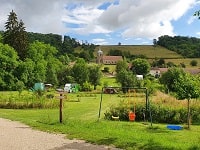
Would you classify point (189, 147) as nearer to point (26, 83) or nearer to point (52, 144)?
point (52, 144)

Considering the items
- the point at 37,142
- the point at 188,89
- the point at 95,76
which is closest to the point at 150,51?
the point at 95,76

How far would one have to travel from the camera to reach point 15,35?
75.8m

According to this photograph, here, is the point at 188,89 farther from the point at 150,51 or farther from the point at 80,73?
the point at 150,51

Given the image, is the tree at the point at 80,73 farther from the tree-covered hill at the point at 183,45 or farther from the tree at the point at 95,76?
the tree-covered hill at the point at 183,45

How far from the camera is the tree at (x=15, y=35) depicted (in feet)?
249

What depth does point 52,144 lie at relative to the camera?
10.8m

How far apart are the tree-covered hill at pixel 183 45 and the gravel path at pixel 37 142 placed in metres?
143

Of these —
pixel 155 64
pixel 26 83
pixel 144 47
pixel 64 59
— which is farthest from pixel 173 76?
pixel 144 47

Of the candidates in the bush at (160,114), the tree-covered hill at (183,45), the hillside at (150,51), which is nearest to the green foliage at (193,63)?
the tree-covered hill at (183,45)

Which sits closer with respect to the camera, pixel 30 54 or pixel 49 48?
pixel 30 54

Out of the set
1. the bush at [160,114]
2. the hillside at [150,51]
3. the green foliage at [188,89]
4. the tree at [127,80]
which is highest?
the hillside at [150,51]

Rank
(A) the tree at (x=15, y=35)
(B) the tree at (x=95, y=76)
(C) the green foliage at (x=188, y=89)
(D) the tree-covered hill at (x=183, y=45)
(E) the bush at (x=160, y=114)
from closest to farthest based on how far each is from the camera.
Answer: (C) the green foliage at (x=188, y=89) → (E) the bush at (x=160, y=114) → (A) the tree at (x=15, y=35) → (B) the tree at (x=95, y=76) → (D) the tree-covered hill at (x=183, y=45)

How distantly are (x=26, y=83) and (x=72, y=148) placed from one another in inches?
2614

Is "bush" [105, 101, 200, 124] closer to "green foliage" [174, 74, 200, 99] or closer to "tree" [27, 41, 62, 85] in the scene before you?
"green foliage" [174, 74, 200, 99]
